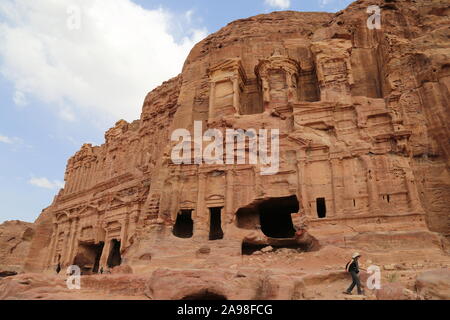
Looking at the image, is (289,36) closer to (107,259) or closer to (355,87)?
(355,87)

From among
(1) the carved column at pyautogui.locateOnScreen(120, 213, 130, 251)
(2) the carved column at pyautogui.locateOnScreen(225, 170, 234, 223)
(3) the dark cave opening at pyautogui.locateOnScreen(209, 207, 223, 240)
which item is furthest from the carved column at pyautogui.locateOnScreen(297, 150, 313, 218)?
(1) the carved column at pyautogui.locateOnScreen(120, 213, 130, 251)

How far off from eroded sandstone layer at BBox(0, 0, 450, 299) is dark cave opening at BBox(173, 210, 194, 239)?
A: 9 cm

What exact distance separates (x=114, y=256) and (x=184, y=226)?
11.1 meters

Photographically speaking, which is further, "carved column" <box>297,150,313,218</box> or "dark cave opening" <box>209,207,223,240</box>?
"dark cave opening" <box>209,207,223,240</box>

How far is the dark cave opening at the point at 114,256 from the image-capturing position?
29.1 m

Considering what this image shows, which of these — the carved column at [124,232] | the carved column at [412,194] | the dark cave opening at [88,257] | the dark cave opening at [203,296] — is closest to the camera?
the dark cave opening at [203,296]

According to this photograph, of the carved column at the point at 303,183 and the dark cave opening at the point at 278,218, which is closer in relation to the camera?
the carved column at the point at 303,183

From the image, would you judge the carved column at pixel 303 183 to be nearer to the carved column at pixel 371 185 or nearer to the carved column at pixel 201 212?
the carved column at pixel 371 185

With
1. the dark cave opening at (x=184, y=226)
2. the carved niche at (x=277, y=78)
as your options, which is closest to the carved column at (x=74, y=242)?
the dark cave opening at (x=184, y=226)

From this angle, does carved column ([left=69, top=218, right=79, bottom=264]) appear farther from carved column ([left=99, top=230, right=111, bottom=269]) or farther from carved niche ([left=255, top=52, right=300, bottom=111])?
carved niche ([left=255, top=52, right=300, bottom=111])

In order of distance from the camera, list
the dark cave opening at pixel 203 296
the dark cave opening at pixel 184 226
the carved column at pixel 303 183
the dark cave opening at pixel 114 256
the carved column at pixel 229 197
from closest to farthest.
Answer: the dark cave opening at pixel 203 296
the carved column at pixel 303 183
the carved column at pixel 229 197
the dark cave opening at pixel 184 226
the dark cave opening at pixel 114 256

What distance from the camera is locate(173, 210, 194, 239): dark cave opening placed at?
868 inches

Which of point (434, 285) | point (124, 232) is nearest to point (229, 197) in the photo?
point (434, 285)

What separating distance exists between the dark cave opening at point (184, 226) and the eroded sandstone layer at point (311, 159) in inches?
3.5
